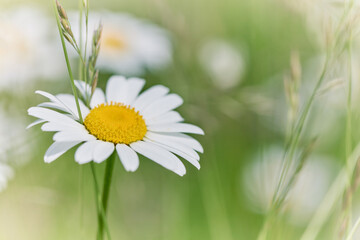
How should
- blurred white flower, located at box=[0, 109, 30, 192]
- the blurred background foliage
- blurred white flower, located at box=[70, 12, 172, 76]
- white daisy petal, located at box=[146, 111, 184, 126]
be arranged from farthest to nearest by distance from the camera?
blurred white flower, located at box=[70, 12, 172, 76], the blurred background foliage, blurred white flower, located at box=[0, 109, 30, 192], white daisy petal, located at box=[146, 111, 184, 126]

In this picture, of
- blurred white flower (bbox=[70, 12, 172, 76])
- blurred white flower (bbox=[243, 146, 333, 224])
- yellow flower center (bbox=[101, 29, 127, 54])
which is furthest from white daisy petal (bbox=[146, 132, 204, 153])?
yellow flower center (bbox=[101, 29, 127, 54])

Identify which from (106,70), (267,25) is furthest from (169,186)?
(267,25)

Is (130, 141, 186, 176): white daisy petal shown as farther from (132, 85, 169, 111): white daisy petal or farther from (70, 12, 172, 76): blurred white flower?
(70, 12, 172, 76): blurred white flower

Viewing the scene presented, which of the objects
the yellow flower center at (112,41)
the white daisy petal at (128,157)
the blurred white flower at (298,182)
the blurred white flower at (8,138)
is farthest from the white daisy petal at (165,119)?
the yellow flower center at (112,41)

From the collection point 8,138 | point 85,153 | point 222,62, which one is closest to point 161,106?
point 85,153

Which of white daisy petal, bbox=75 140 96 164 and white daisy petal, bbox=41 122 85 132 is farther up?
white daisy petal, bbox=41 122 85 132

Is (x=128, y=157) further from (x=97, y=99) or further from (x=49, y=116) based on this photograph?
(x=97, y=99)

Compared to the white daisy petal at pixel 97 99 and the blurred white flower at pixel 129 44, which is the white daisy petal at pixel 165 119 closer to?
the white daisy petal at pixel 97 99

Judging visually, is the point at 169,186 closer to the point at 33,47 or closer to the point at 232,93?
the point at 232,93
